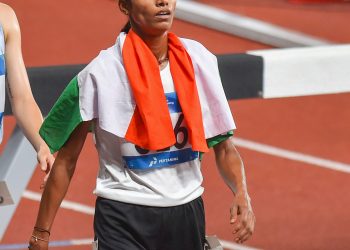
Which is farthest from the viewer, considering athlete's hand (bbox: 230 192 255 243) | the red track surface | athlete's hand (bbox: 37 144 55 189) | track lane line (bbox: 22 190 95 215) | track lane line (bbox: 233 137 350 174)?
track lane line (bbox: 233 137 350 174)

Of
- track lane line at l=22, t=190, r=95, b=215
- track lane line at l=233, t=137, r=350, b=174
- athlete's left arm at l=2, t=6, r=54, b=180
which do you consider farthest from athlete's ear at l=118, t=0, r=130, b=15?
track lane line at l=233, t=137, r=350, b=174

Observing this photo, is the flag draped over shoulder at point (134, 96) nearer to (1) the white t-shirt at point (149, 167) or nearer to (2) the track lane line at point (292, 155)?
(1) the white t-shirt at point (149, 167)

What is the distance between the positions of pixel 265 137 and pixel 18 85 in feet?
14.4

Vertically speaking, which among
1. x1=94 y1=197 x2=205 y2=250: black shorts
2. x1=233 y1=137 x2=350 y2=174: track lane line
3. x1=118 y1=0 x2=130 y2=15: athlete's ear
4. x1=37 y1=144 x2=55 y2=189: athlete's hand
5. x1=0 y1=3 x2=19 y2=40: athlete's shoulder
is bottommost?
x1=233 y1=137 x2=350 y2=174: track lane line

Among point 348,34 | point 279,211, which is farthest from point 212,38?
point 279,211

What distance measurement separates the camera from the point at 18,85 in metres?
4.88

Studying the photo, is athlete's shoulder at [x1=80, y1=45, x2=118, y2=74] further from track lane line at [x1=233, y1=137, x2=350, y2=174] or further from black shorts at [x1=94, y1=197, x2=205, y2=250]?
track lane line at [x1=233, y1=137, x2=350, y2=174]

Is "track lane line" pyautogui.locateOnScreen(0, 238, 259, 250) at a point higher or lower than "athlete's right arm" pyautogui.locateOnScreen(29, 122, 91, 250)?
lower

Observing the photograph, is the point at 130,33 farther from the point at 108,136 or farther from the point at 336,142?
the point at 336,142

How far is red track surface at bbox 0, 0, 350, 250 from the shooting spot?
24.0 feet

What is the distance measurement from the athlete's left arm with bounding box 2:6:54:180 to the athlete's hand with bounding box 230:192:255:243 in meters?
0.97

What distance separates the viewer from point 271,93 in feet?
21.6

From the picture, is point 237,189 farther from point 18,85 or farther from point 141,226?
point 18,85

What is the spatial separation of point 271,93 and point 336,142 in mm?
2507
